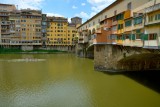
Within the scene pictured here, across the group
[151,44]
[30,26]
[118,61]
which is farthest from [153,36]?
[30,26]

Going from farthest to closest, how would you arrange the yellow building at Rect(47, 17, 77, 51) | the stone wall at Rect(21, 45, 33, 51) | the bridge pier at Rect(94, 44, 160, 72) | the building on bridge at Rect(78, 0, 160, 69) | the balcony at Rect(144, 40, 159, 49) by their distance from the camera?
the yellow building at Rect(47, 17, 77, 51) < the stone wall at Rect(21, 45, 33, 51) < the bridge pier at Rect(94, 44, 160, 72) < the building on bridge at Rect(78, 0, 160, 69) < the balcony at Rect(144, 40, 159, 49)

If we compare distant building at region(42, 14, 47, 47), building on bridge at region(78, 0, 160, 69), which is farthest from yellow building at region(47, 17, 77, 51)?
building on bridge at region(78, 0, 160, 69)

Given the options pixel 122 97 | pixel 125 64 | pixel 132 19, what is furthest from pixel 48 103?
pixel 125 64

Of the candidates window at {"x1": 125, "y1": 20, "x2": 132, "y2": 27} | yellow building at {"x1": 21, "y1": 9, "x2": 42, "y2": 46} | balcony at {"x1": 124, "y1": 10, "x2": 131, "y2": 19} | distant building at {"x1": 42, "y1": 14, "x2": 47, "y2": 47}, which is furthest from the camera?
distant building at {"x1": 42, "y1": 14, "x2": 47, "y2": 47}

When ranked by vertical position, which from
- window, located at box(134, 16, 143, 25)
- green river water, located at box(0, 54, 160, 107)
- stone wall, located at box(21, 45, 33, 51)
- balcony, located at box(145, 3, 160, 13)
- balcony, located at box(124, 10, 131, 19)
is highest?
balcony, located at box(124, 10, 131, 19)

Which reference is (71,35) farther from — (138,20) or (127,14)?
(138,20)

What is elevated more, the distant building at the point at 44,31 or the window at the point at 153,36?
the distant building at the point at 44,31

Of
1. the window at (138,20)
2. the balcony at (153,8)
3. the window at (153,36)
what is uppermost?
the balcony at (153,8)

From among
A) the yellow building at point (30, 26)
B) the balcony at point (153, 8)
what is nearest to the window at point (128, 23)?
the balcony at point (153, 8)

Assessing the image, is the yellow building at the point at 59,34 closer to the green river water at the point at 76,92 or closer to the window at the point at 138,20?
the green river water at the point at 76,92

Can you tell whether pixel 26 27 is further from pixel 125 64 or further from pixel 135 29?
pixel 135 29

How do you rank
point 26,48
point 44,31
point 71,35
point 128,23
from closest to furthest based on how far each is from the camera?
1. point 128,23
2. point 26,48
3. point 44,31
4. point 71,35

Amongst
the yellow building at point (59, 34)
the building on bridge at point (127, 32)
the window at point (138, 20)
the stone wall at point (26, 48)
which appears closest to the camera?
the building on bridge at point (127, 32)

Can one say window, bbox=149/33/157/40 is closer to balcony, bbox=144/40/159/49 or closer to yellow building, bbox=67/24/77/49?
balcony, bbox=144/40/159/49
